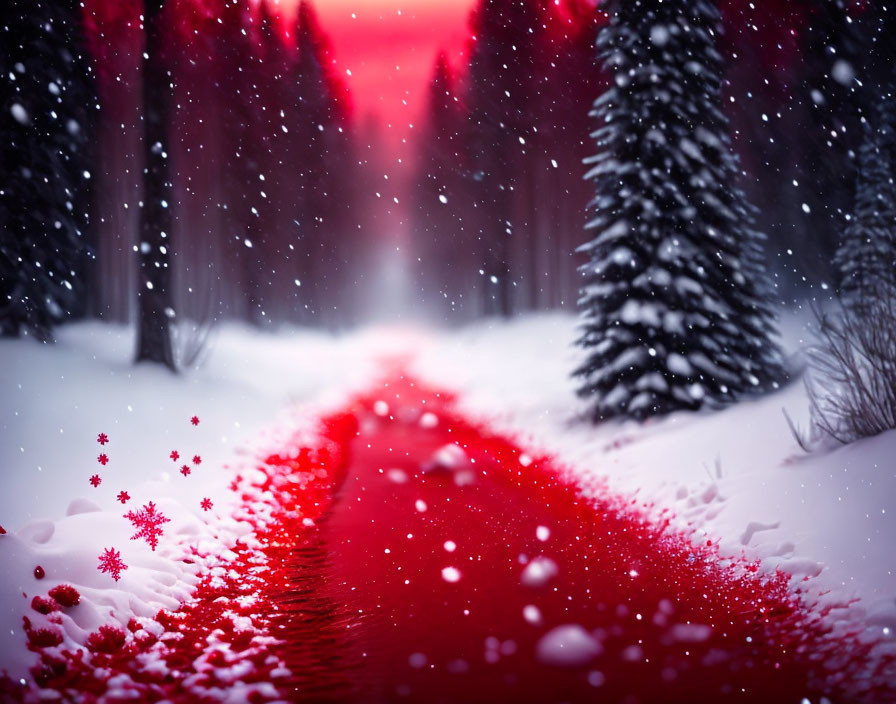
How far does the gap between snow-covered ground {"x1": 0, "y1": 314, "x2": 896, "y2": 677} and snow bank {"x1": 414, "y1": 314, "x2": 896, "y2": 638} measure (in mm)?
20

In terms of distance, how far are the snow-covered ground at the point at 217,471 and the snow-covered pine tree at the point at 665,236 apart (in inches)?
42.5

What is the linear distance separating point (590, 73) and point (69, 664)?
23.0 metres

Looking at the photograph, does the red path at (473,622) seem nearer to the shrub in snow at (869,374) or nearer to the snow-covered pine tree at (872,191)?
the shrub in snow at (869,374)

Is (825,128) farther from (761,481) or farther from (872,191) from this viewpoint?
(761,481)

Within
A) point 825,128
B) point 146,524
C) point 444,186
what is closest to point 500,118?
point 444,186

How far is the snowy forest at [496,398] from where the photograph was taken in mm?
4156

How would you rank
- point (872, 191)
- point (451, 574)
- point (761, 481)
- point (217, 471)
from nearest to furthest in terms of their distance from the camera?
point (451, 574)
point (761, 481)
point (217, 471)
point (872, 191)

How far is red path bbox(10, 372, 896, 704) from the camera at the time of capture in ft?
12.2

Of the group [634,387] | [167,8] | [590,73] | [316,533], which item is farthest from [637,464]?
[590,73]

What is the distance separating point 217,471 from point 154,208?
18.4ft

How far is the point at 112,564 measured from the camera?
4586 millimetres

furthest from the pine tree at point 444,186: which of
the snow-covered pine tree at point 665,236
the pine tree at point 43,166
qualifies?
the snow-covered pine tree at point 665,236

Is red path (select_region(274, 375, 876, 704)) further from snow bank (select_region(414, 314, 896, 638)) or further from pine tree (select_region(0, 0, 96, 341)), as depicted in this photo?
pine tree (select_region(0, 0, 96, 341))

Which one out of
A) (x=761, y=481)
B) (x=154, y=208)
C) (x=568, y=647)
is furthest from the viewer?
(x=154, y=208)
